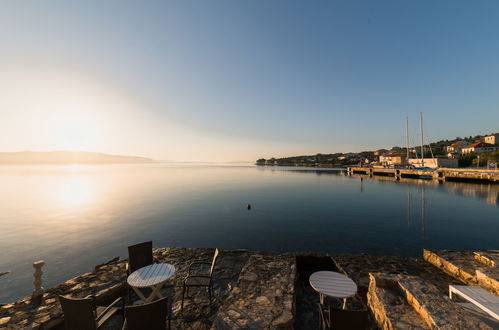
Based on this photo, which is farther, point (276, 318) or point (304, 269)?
point (304, 269)

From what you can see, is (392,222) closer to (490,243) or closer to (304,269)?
(490,243)

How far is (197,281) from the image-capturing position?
455 centimetres

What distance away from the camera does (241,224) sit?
15.8m

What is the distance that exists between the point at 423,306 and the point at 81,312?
5.75 m

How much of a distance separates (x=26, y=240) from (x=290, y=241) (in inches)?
731

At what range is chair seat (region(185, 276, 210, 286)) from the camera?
4383mm

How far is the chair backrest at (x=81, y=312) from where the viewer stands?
9.57 ft

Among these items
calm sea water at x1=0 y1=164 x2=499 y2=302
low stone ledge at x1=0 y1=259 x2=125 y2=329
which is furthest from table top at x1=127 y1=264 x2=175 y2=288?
calm sea water at x1=0 y1=164 x2=499 y2=302

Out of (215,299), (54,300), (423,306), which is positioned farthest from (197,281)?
(423,306)

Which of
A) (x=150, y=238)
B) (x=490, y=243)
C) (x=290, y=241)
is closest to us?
(x=490, y=243)

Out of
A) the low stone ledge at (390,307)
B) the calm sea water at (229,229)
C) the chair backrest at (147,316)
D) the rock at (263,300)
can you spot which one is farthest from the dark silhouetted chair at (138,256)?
the calm sea water at (229,229)

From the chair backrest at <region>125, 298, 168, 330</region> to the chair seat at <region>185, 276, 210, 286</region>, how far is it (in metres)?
1.41

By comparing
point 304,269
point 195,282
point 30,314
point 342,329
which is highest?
point 342,329

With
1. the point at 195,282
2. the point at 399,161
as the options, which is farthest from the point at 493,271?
the point at 399,161
